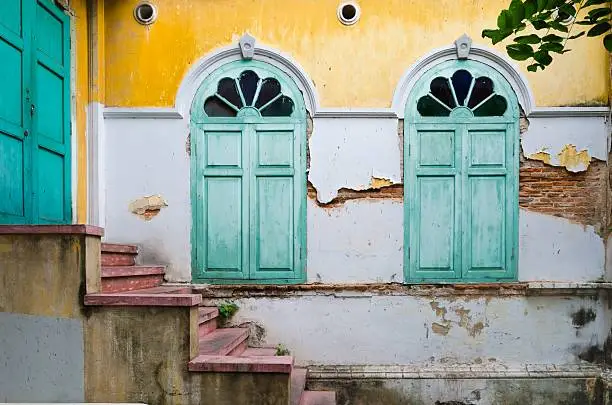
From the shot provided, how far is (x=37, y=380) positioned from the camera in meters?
3.70

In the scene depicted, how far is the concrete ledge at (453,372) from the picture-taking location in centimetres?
539

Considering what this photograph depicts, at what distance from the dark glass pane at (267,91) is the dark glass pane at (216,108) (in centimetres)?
31

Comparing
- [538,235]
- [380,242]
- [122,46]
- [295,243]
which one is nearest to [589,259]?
[538,235]

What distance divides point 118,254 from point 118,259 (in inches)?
2.7

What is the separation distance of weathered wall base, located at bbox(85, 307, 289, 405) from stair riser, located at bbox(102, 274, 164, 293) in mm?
660

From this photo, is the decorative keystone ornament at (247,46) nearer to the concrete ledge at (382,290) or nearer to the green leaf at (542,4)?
the concrete ledge at (382,290)

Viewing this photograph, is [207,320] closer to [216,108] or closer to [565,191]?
[216,108]

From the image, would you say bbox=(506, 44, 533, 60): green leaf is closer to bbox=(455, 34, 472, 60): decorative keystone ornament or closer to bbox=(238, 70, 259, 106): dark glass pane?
bbox=(455, 34, 472, 60): decorative keystone ornament

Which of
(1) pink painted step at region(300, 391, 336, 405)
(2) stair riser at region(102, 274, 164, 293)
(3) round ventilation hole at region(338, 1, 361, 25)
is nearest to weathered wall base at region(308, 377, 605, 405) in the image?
(1) pink painted step at region(300, 391, 336, 405)

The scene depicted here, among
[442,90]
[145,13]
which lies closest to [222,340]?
[442,90]

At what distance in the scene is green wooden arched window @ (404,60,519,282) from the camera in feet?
18.2

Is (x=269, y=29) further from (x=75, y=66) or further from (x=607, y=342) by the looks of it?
(x=607, y=342)

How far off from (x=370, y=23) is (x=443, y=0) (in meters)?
0.79

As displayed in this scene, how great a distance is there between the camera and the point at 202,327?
487cm
